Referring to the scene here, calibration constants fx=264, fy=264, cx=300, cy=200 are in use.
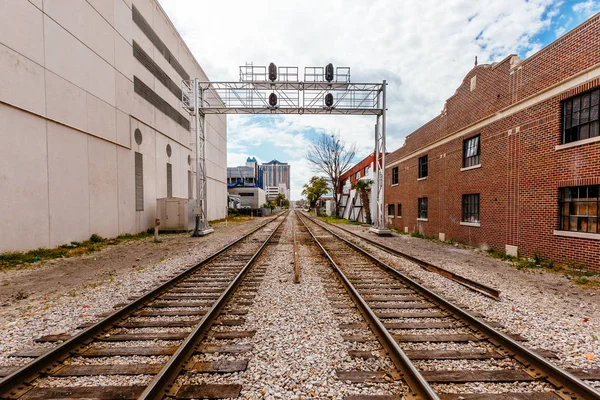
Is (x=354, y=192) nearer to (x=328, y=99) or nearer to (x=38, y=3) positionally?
(x=328, y=99)

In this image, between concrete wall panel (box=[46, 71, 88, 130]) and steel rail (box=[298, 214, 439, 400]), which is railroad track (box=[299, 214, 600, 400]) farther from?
concrete wall panel (box=[46, 71, 88, 130])

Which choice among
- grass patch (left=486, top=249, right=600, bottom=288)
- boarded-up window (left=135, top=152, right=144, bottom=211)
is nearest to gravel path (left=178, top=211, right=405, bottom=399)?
grass patch (left=486, top=249, right=600, bottom=288)

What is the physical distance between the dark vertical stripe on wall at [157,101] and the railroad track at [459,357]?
19282 millimetres

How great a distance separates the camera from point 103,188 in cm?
1393

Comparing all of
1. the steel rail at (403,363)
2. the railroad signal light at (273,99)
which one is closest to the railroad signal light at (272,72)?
the railroad signal light at (273,99)

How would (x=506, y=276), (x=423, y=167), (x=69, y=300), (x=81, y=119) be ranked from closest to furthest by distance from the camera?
(x=69, y=300), (x=506, y=276), (x=81, y=119), (x=423, y=167)

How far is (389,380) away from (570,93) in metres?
10.7

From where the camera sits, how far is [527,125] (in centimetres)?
984

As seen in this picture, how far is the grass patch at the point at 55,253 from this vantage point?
8940 mm

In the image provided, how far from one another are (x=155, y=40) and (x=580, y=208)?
25.7m

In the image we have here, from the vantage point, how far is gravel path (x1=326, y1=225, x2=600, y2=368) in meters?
3.60

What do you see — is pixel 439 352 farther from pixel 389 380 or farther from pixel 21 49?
pixel 21 49

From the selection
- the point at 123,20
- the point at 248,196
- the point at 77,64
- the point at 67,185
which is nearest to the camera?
the point at 67,185

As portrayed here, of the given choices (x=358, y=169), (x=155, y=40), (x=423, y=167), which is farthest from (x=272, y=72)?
(x=358, y=169)
